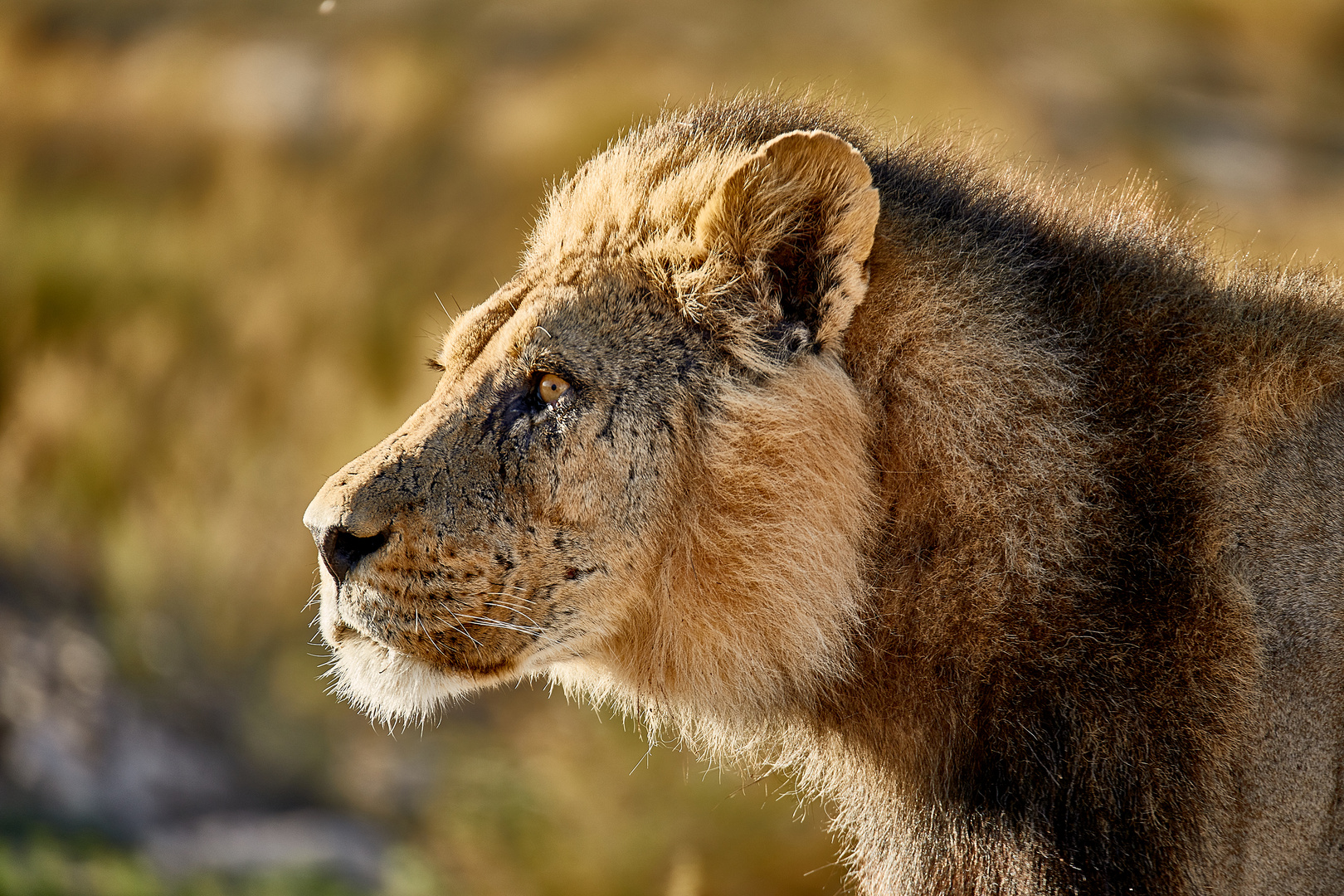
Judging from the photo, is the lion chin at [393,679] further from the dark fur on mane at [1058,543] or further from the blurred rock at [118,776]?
the blurred rock at [118,776]

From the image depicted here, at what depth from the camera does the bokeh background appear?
7.57 metres

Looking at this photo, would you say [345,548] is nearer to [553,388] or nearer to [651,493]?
[553,388]

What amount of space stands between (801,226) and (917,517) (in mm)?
736

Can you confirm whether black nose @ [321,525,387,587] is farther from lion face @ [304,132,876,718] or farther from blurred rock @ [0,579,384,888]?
blurred rock @ [0,579,384,888]

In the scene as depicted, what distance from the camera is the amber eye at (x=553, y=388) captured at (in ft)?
9.35

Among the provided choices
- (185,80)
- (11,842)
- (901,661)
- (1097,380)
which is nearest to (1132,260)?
(1097,380)

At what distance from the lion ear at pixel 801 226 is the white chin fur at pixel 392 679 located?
3.94ft

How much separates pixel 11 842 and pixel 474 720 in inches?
107

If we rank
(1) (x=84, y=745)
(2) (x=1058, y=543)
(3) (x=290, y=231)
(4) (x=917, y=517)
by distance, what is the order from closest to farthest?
(2) (x=1058, y=543) < (4) (x=917, y=517) < (1) (x=84, y=745) < (3) (x=290, y=231)

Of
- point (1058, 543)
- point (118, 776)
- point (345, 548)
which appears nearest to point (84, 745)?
point (118, 776)

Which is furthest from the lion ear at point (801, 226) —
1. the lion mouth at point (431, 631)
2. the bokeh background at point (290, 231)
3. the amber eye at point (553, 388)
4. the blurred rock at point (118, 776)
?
the blurred rock at point (118, 776)

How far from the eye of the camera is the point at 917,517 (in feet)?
8.95

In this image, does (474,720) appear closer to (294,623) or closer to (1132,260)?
(294,623)

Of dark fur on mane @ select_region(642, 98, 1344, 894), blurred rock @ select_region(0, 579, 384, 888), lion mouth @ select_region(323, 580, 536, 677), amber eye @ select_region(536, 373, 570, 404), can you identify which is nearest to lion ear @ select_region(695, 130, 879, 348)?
dark fur on mane @ select_region(642, 98, 1344, 894)
